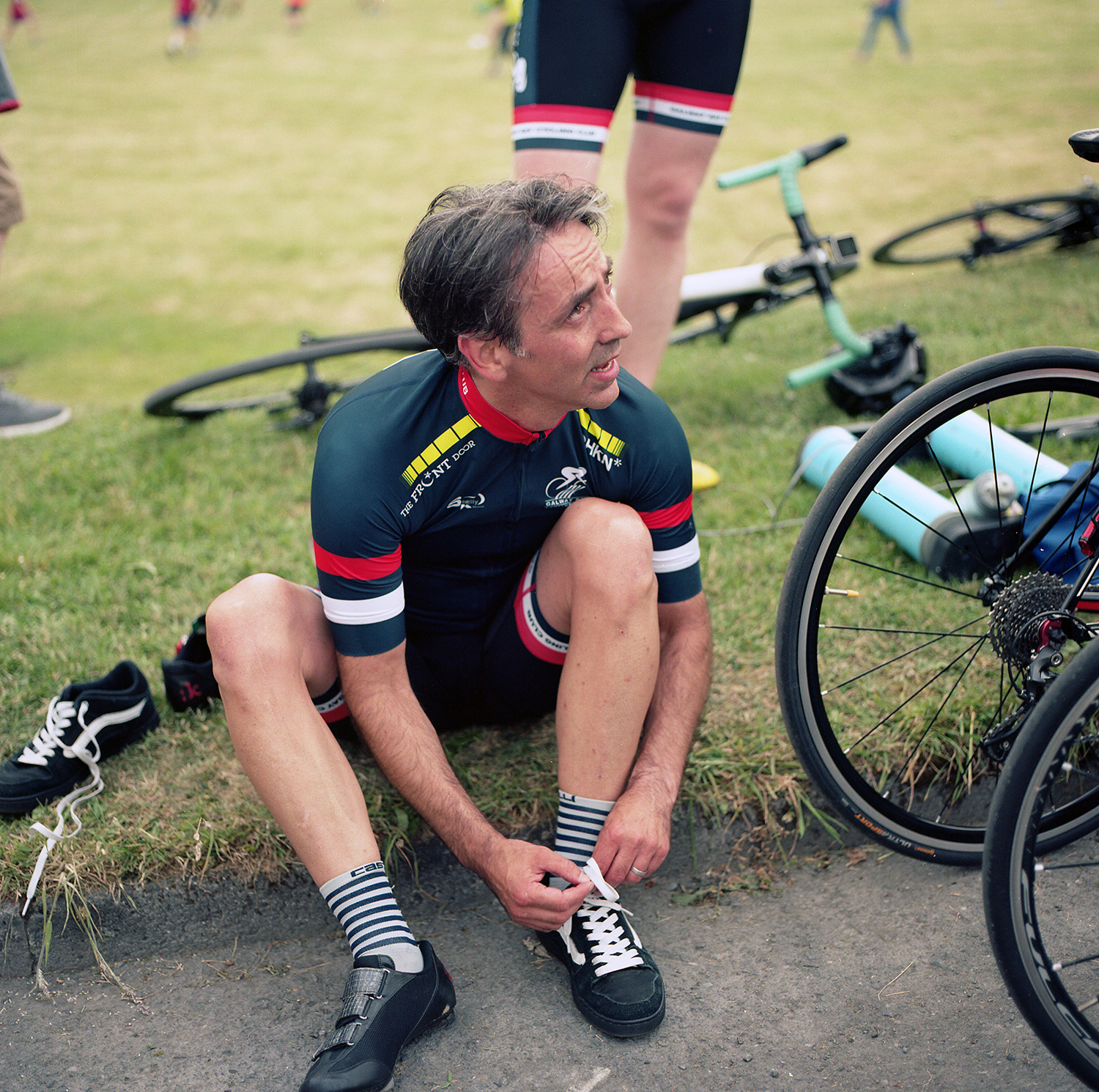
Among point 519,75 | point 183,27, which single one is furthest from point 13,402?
point 183,27

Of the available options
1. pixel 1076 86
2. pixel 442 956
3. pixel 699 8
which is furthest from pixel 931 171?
pixel 442 956

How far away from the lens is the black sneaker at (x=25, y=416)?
3.78m

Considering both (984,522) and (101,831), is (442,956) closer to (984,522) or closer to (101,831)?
(101,831)

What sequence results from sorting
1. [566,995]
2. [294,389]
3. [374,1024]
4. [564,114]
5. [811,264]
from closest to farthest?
[374,1024]
[566,995]
[564,114]
[811,264]
[294,389]

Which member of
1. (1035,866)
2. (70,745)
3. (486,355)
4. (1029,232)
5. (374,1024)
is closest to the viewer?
(1035,866)

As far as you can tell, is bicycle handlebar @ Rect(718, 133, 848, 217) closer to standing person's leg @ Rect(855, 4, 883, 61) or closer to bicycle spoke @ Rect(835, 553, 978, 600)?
bicycle spoke @ Rect(835, 553, 978, 600)

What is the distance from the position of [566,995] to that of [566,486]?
899 millimetres

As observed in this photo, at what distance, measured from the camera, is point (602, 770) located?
168 centimetres

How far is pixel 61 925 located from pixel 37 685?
0.67 meters

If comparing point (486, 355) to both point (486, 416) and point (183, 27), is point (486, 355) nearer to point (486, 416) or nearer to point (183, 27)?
point (486, 416)

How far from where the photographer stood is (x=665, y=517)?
5.93 ft

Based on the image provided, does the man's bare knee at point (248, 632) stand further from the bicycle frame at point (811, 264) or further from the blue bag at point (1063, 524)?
the bicycle frame at point (811, 264)

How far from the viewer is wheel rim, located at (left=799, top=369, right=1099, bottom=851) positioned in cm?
162

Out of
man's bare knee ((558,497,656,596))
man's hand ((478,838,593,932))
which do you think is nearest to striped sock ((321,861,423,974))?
man's hand ((478,838,593,932))
